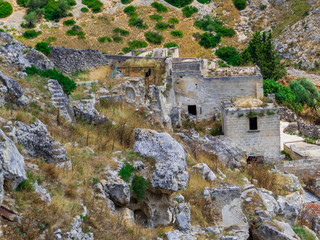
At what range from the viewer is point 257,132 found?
22.8 meters

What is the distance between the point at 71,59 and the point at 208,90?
28.4 ft

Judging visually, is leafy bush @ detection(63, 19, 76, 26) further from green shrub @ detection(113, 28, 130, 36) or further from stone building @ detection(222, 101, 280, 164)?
stone building @ detection(222, 101, 280, 164)

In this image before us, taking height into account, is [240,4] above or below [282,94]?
above

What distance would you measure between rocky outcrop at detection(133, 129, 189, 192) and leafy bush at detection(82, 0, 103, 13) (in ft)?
149

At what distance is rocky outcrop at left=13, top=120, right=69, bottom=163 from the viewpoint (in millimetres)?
9141

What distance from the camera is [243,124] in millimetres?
22703

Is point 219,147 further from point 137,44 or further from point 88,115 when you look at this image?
point 137,44

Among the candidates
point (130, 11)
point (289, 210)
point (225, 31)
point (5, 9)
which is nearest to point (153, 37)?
point (130, 11)

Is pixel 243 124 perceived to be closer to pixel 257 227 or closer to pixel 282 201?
pixel 282 201

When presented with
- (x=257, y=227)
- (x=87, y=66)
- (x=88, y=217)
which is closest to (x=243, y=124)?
(x=87, y=66)

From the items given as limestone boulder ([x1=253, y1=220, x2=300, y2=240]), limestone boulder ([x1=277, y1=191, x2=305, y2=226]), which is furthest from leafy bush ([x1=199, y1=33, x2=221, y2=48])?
limestone boulder ([x1=253, y1=220, x2=300, y2=240])

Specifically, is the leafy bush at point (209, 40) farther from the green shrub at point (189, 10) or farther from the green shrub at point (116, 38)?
the green shrub at point (116, 38)

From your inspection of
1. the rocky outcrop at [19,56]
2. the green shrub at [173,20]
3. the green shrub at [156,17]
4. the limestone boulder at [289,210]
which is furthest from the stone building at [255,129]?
the green shrub at [156,17]

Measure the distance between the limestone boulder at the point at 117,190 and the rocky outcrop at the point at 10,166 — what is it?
200 cm
